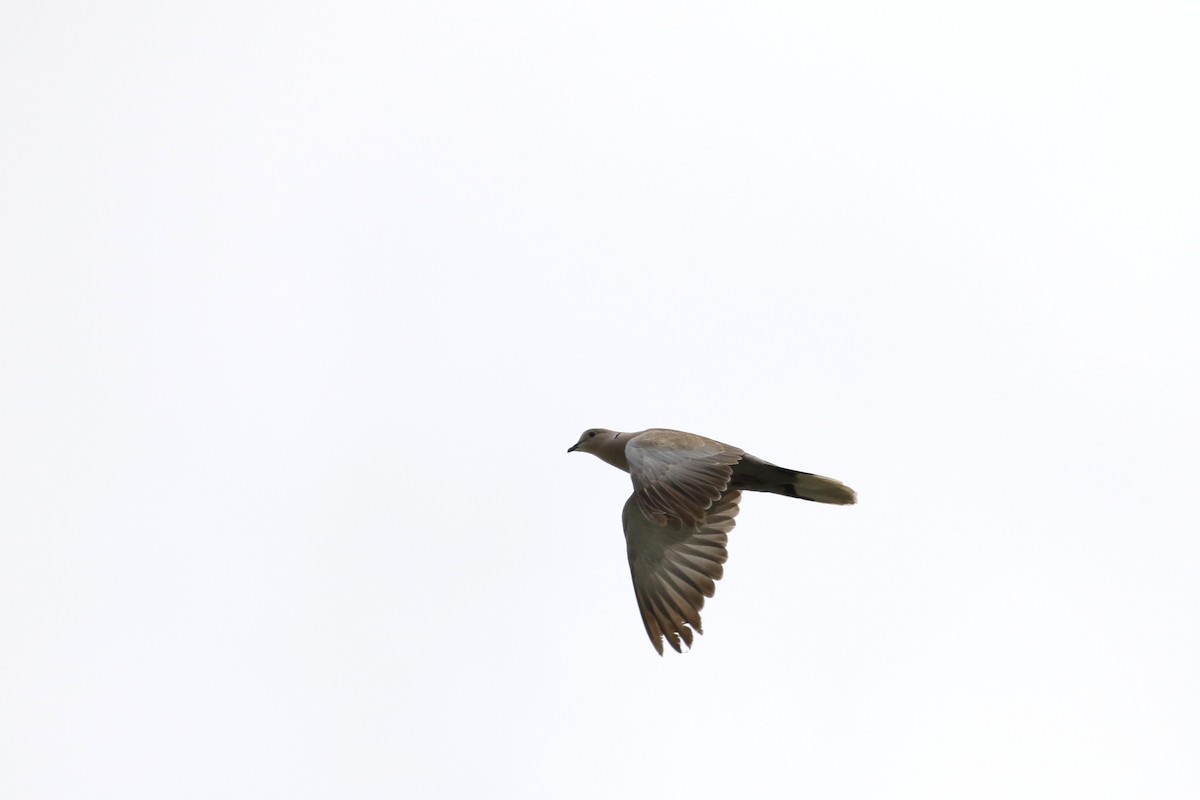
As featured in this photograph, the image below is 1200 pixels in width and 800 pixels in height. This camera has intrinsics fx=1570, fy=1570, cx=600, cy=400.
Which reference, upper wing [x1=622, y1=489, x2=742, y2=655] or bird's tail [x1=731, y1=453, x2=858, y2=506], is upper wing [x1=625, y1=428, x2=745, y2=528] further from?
upper wing [x1=622, y1=489, x2=742, y2=655]

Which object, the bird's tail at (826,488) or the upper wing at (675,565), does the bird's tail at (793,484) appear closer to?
the bird's tail at (826,488)

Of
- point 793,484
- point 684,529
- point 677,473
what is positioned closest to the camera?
point 677,473

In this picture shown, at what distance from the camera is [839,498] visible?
12875 mm

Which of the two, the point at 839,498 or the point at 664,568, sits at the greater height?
the point at 839,498

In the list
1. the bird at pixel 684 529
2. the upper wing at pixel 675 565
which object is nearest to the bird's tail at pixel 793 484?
the bird at pixel 684 529

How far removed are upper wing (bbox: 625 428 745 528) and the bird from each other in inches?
0.4

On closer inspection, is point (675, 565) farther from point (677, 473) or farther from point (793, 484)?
point (677, 473)

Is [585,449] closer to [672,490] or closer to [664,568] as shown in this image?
[664,568]

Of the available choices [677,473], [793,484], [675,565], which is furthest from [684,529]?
[677,473]

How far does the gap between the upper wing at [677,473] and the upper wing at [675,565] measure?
0.64m

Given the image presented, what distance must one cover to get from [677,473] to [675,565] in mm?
1473

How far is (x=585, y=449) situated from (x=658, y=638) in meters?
2.03

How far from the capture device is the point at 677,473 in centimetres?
1147

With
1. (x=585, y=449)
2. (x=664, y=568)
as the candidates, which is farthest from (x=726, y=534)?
(x=585, y=449)
